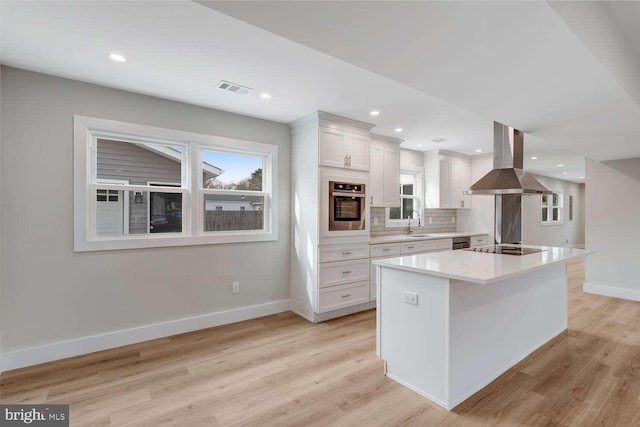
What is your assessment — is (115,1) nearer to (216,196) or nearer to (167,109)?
(167,109)

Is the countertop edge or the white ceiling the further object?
the countertop edge

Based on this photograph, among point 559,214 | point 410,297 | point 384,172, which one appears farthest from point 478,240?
point 559,214

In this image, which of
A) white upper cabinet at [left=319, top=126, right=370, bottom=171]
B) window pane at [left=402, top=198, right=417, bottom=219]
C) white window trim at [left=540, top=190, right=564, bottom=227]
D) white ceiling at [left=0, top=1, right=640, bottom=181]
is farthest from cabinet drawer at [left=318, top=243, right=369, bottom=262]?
white window trim at [left=540, top=190, right=564, bottom=227]

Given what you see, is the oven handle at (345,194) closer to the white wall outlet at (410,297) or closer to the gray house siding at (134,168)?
the white wall outlet at (410,297)

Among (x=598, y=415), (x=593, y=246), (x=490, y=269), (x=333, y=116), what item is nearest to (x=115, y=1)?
(x=333, y=116)

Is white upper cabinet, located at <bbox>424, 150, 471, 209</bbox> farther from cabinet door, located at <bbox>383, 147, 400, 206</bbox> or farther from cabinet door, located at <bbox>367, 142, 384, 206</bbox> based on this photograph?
cabinet door, located at <bbox>367, 142, 384, 206</bbox>

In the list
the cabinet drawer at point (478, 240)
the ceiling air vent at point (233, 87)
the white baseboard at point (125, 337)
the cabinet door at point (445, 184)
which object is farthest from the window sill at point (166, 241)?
the cabinet drawer at point (478, 240)

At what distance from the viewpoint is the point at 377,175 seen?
181 inches

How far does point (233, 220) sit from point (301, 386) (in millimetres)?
2121

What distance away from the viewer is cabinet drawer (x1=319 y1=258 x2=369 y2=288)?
367 centimetres

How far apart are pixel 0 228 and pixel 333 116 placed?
3292 millimetres

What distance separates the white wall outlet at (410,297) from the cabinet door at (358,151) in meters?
2.03

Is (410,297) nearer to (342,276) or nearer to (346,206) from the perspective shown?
(342,276)

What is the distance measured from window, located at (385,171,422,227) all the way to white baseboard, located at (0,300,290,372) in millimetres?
2780
